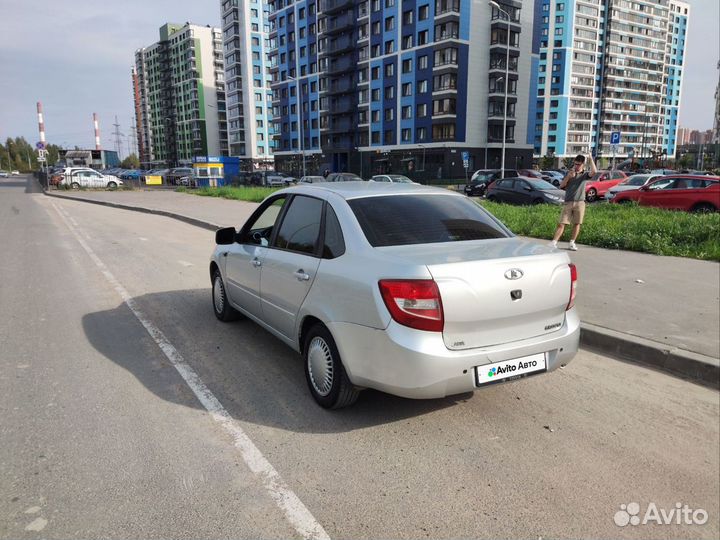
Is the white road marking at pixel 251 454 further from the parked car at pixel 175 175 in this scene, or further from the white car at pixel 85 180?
the parked car at pixel 175 175

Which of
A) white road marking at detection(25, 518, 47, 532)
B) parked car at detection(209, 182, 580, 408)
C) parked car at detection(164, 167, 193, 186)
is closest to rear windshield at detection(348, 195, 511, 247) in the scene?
Result: parked car at detection(209, 182, 580, 408)

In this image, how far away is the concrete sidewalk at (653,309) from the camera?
183 inches

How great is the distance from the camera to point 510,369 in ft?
10.9

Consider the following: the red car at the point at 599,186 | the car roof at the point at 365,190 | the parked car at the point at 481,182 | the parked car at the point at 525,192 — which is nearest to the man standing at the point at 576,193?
the car roof at the point at 365,190

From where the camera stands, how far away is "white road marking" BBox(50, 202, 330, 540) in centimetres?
256

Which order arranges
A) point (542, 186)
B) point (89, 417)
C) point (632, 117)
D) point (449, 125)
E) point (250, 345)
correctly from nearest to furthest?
point (89, 417) < point (250, 345) < point (542, 186) < point (449, 125) < point (632, 117)

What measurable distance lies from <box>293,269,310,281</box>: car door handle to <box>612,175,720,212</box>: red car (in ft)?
51.8

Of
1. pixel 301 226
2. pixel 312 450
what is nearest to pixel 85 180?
pixel 301 226

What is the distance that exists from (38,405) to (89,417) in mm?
516

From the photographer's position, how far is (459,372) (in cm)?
314

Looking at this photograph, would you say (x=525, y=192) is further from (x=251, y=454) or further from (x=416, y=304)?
(x=251, y=454)

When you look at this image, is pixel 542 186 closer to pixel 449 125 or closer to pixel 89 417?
pixel 89 417

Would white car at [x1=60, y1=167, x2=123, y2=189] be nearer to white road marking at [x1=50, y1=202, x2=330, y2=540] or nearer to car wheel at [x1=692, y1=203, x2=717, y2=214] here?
car wheel at [x1=692, y1=203, x2=717, y2=214]

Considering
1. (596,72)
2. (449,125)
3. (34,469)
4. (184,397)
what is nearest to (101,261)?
(184,397)
